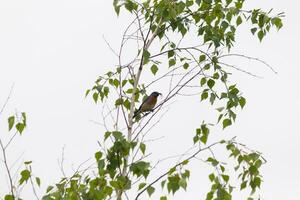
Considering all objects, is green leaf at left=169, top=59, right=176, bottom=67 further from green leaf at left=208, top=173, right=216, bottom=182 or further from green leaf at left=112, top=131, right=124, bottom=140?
green leaf at left=208, top=173, right=216, bottom=182

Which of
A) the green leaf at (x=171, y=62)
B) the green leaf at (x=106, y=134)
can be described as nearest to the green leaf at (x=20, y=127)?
the green leaf at (x=106, y=134)

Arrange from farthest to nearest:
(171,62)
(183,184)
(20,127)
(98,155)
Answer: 1. (171,62)
2. (98,155)
3. (20,127)
4. (183,184)

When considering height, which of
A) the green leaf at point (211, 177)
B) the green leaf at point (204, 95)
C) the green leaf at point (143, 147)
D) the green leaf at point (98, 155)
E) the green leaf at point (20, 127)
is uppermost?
the green leaf at point (204, 95)

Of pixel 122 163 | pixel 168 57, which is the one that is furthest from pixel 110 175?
pixel 168 57

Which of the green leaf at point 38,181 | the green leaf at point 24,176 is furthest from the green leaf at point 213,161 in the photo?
the green leaf at point 24,176

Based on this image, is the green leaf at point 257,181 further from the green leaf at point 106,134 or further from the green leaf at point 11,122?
the green leaf at point 11,122

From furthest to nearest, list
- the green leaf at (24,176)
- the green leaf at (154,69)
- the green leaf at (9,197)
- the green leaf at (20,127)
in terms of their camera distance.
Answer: the green leaf at (154,69) < the green leaf at (20,127) < the green leaf at (24,176) < the green leaf at (9,197)

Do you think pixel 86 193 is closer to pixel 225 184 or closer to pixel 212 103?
pixel 225 184

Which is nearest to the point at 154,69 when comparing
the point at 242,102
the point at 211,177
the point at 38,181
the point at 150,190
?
the point at 242,102

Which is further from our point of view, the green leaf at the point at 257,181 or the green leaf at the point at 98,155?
the green leaf at the point at 98,155

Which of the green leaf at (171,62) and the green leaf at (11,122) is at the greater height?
the green leaf at (171,62)

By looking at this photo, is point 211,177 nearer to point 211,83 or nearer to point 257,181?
point 257,181

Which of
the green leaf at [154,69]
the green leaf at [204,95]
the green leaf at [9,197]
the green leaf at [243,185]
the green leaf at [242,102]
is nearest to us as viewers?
the green leaf at [9,197]

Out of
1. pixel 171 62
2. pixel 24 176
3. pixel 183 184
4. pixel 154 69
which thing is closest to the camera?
pixel 183 184
